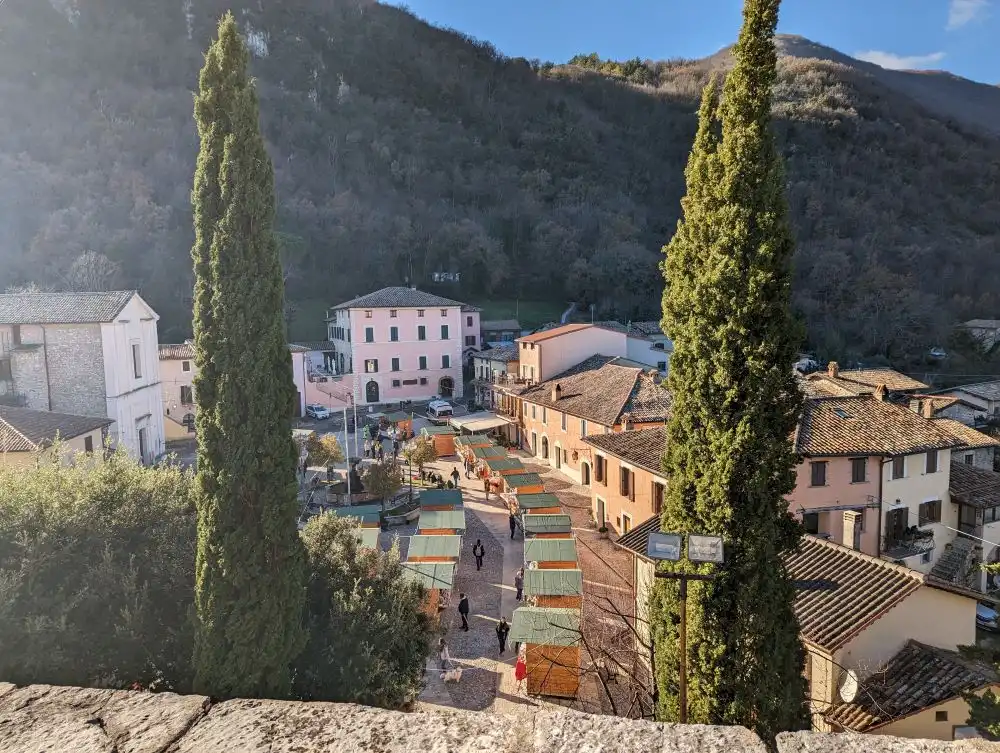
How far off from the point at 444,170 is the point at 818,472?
81387mm

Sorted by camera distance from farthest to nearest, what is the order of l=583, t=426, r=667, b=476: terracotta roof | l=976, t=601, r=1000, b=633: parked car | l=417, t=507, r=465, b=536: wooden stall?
1. l=583, t=426, r=667, b=476: terracotta roof
2. l=417, t=507, r=465, b=536: wooden stall
3. l=976, t=601, r=1000, b=633: parked car

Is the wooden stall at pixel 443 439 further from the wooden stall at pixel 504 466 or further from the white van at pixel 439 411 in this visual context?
the wooden stall at pixel 504 466

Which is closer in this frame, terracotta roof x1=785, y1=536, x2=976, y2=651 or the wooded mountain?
terracotta roof x1=785, y1=536, x2=976, y2=651

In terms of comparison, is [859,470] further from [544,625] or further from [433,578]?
[433,578]

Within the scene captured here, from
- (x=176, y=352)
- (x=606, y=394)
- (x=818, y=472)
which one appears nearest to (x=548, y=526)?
(x=818, y=472)

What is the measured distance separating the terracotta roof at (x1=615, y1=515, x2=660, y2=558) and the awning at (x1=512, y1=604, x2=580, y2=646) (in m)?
1.88

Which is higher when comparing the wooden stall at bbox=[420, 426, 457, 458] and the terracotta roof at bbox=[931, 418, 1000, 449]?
the terracotta roof at bbox=[931, 418, 1000, 449]

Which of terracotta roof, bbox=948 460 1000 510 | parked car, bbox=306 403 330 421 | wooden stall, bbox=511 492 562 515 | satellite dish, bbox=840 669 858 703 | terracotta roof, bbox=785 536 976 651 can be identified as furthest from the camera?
parked car, bbox=306 403 330 421

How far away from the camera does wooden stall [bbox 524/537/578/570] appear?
17.1 meters

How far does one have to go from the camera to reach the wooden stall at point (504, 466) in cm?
2545

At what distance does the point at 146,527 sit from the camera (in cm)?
970

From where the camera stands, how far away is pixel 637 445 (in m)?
21.6

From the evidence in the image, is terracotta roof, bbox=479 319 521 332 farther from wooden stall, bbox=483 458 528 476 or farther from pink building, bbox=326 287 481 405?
wooden stall, bbox=483 458 528 476

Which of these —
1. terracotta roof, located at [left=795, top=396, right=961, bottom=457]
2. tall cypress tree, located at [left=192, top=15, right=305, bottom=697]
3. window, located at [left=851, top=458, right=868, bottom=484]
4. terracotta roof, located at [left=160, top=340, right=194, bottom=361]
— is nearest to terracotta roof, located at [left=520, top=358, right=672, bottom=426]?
terracotta roof, located at [left=795, top=396, right=961, bottom=457]
